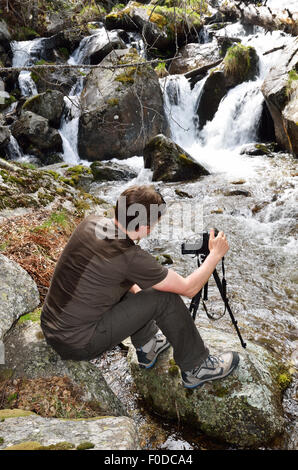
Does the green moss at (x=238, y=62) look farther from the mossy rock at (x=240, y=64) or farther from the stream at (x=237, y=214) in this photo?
the stream at (x=237, y=214)

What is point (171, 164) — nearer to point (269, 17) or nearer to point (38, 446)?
point (38, 446)

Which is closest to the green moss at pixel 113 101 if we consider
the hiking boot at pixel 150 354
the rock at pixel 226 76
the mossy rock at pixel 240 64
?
the rock at pixel 226 76

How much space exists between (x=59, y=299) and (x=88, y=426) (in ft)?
2.89

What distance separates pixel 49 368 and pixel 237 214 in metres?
6.25

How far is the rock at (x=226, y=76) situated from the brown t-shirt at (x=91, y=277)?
13.6m

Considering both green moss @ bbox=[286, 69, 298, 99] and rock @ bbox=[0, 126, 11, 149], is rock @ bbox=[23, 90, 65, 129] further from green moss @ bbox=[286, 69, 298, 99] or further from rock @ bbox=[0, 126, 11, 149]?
green moss @ bbox=[286, 69, 298, 99]

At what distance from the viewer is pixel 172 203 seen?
9.05 metres

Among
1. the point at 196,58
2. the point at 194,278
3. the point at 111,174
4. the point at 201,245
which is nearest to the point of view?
the point at 194,278

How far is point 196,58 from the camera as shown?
17.8 meters

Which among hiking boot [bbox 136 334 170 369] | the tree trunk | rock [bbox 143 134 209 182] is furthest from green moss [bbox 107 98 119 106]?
hiking boot [bbox 136 334 170 369]
